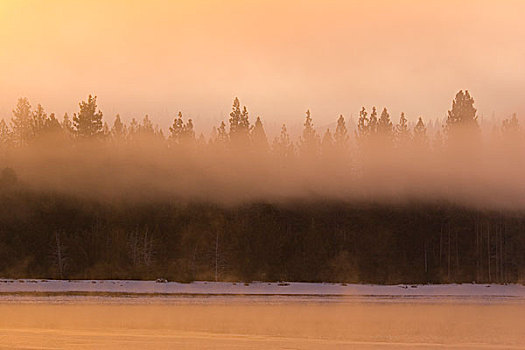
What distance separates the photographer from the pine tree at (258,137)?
95.2 m

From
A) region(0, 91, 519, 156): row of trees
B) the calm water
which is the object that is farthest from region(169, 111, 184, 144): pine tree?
the calm water

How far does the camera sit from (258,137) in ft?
325

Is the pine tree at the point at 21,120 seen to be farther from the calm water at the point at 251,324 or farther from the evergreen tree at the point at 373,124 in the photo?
the calm water at the point at 251,324

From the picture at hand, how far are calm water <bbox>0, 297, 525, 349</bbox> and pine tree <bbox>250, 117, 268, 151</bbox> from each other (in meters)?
44.6

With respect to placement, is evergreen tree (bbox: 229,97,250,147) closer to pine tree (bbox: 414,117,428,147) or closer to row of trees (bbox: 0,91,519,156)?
row of trees (bbox: 0,91,519,156)

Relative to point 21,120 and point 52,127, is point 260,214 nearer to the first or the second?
point 52,127

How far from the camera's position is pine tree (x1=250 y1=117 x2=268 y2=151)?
95225mm

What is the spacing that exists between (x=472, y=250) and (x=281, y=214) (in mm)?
19061

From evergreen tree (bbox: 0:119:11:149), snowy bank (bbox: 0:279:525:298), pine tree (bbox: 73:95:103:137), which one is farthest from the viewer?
evergreen tree (bbox: 0:119:11:149)

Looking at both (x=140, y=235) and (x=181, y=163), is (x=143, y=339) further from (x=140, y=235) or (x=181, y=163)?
(x=181, y=163)

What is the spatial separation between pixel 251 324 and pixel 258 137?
6583cm

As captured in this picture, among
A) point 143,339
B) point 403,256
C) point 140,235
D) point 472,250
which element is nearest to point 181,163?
point 140,235

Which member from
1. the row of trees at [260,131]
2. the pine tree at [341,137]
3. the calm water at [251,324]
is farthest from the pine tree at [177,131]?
the calm water at [251,324]

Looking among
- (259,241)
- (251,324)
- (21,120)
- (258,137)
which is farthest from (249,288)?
(21,120)
